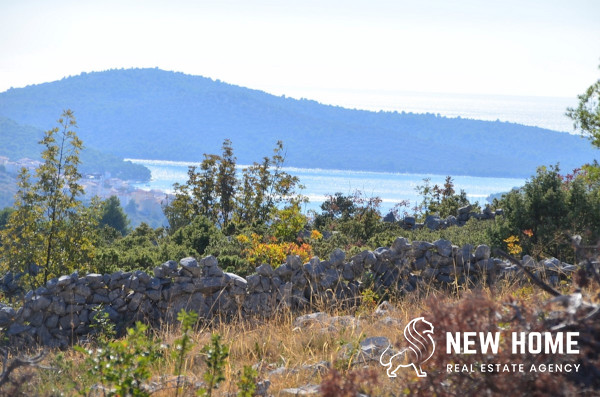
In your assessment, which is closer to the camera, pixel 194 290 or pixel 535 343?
pixel 535 343

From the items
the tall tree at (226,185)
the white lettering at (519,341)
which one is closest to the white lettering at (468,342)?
the white lettering at (519,341)

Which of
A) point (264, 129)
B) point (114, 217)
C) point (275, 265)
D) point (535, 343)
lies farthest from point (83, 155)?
point (535, 343)

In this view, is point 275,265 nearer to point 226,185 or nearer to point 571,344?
point 571,344

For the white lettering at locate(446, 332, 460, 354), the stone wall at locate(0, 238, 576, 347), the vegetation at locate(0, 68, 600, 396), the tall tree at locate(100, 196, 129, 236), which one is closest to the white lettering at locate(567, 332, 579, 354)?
the vegetation at locate(0, 68, 600, 396)

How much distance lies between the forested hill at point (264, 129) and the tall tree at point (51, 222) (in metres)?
81.9

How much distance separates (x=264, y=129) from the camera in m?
147

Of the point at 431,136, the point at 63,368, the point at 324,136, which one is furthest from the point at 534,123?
the point at 63,368

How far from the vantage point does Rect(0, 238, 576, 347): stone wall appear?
8031 millimetres

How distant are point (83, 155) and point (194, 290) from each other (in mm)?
108144

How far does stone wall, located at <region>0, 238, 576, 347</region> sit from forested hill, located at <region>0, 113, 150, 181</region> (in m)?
102

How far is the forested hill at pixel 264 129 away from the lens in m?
108

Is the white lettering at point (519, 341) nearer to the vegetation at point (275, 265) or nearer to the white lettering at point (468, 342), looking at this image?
the vegetation at point (275, 265)

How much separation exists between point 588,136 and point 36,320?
9969 millimetres

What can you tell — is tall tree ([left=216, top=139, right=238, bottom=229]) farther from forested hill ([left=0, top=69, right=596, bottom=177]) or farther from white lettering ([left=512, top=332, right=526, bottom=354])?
forested hill ([left=0, top=69, right=596, bottom=177])
